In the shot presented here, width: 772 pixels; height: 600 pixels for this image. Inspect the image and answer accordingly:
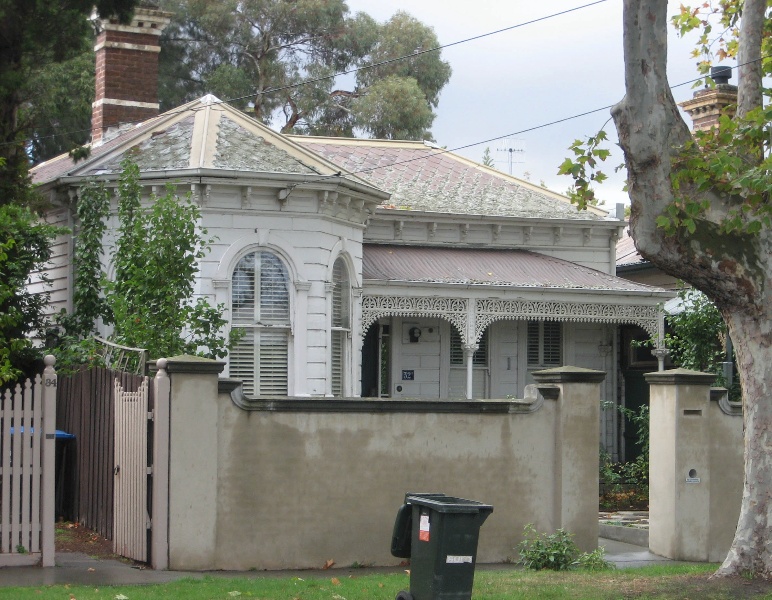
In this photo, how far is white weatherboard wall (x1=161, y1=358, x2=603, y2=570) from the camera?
11633 mm

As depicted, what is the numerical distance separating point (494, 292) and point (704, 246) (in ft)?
31.0

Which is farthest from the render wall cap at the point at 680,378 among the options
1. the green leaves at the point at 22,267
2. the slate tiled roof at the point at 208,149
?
the green leaves at the point at 22,267

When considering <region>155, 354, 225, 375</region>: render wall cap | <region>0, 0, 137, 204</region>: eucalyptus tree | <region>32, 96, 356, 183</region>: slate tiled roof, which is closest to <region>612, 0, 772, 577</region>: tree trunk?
<region>155, 354, 225, 375</region>: render wall cap

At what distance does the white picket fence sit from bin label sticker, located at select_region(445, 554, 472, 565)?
3.96 m

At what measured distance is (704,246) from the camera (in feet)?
34.5

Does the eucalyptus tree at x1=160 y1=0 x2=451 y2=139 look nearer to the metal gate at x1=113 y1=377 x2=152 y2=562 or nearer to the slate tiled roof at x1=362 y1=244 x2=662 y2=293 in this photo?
the slate tiled roof at x1=362 y1=244 x2=662 y2=293

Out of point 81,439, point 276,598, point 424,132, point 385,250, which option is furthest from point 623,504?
point 424,132

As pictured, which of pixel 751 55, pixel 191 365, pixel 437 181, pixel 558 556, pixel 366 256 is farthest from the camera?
pixel 437 181

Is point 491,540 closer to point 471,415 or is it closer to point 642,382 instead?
point 471,415

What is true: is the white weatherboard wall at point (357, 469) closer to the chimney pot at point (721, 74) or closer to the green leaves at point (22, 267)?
the green leaves at point (22, 267)

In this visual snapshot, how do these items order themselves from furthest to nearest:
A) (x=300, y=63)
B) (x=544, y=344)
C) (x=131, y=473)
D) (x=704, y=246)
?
(x=300, y=63) → (x=544, y=344) → (x=131, y=473) → (x=704, y=246)

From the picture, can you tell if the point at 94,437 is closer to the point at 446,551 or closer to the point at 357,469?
→ the point at 357,469

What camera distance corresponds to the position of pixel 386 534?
1241cm

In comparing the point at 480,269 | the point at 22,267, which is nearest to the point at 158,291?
the point at 22,267
